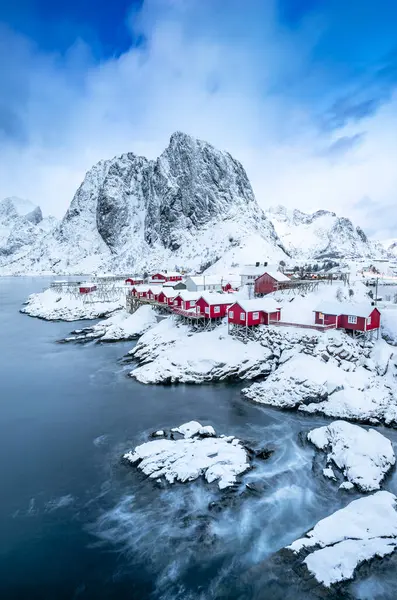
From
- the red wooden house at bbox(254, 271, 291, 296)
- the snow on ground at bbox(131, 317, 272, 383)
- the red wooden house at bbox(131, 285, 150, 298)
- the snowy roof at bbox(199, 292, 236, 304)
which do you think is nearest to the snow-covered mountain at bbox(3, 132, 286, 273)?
the red wooden house at bbox(131, 285, 150, 298)

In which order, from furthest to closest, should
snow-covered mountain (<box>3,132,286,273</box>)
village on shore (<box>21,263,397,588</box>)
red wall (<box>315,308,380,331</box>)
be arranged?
1. snow-covered mountain (<box>3,132,286,273</box>)
2. red wall (<box>315,308,380,331</box>)
3. village on shore (<box>21,263,397,588</box>)

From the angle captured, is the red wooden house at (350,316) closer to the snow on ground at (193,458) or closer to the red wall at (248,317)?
the red wall at (248,317)

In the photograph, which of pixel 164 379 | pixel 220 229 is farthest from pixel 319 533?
pixel 220 229

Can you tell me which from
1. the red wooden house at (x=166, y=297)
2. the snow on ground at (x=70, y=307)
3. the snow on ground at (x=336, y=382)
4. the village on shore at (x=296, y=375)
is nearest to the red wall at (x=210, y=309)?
the village on shore at (x=296, y=375)

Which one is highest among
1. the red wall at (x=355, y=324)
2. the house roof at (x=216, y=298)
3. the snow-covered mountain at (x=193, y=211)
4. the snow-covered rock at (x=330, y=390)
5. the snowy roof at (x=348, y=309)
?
the snow-covered mountain at (x=193, y=211)

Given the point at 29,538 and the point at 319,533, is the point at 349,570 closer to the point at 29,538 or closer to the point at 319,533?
the point at 319,533

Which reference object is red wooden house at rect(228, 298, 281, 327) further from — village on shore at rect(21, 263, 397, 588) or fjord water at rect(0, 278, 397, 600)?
fjord water at rect(0, 278, 397, 600)
